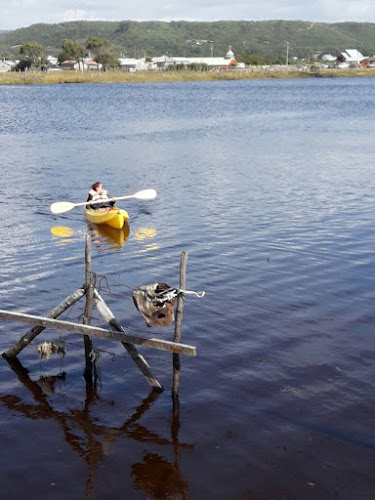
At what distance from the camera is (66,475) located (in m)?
9.52

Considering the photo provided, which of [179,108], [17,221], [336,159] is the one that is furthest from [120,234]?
[179,108]

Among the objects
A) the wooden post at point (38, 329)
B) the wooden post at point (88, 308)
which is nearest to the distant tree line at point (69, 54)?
the wooden post at point (38, 329)

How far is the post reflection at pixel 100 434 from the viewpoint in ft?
30.8

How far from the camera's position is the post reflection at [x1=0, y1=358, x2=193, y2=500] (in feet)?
30.8

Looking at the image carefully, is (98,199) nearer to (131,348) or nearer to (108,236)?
(108,236)

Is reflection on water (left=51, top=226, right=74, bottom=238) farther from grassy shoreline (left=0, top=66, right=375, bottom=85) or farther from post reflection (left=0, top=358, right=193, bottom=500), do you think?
grassy shoreline (left=0, top=66, right=375, bottom=85)

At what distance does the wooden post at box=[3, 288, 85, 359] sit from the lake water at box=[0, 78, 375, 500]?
12.6 inches

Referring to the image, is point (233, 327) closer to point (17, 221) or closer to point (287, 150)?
point (17, 221)

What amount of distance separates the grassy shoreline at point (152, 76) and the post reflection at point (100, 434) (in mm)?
128563

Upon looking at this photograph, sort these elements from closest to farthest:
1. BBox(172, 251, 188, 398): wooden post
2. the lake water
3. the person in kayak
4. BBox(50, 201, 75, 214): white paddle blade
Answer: the lake water < BBox(172, 251, 188, 398): wooden post < BBox(50, 201, 75, 214): white paddle blade < the person in kayak

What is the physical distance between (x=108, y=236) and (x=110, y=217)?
1.20 meters

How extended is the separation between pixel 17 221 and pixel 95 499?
1736cm

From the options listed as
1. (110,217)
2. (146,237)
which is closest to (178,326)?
(146,237)

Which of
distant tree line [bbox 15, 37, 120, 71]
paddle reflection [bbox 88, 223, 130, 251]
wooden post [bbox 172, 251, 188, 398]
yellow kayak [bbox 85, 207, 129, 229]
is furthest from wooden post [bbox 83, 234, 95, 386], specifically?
distant tree line [bbox 15, 37, 120, 71]
